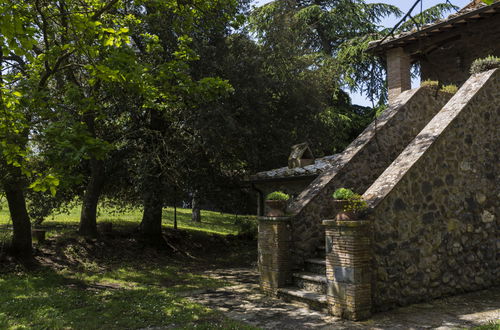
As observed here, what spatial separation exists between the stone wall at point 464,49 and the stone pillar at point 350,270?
5465 mm

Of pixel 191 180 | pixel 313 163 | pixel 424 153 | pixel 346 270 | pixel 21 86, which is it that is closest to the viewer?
pixel 346 270

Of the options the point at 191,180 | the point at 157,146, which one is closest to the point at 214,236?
the point at 191,180

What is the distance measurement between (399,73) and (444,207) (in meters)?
5.17

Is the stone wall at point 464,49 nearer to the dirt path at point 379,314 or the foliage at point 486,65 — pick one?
the foliage at point 486,65

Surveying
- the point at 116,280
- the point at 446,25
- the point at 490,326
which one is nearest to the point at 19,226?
the point at 116,280

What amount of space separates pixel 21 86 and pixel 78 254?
18.8ft

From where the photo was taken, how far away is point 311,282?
6.73 meters

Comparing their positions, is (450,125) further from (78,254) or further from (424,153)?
(78,254)

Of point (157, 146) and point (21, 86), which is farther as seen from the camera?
point (157, 146)

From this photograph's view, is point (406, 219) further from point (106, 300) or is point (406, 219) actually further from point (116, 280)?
point (116, 280)

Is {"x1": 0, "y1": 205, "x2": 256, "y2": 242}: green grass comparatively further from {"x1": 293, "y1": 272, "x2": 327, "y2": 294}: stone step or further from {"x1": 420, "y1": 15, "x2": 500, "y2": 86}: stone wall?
{"x1": 420, "y1": 15, "x2": 500, "y2": 86}: stone wall

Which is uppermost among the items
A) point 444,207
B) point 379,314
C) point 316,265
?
point 444,207

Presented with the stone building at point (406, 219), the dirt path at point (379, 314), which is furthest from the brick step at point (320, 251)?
the dirt path at point (379, 314)

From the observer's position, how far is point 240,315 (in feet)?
19.6
